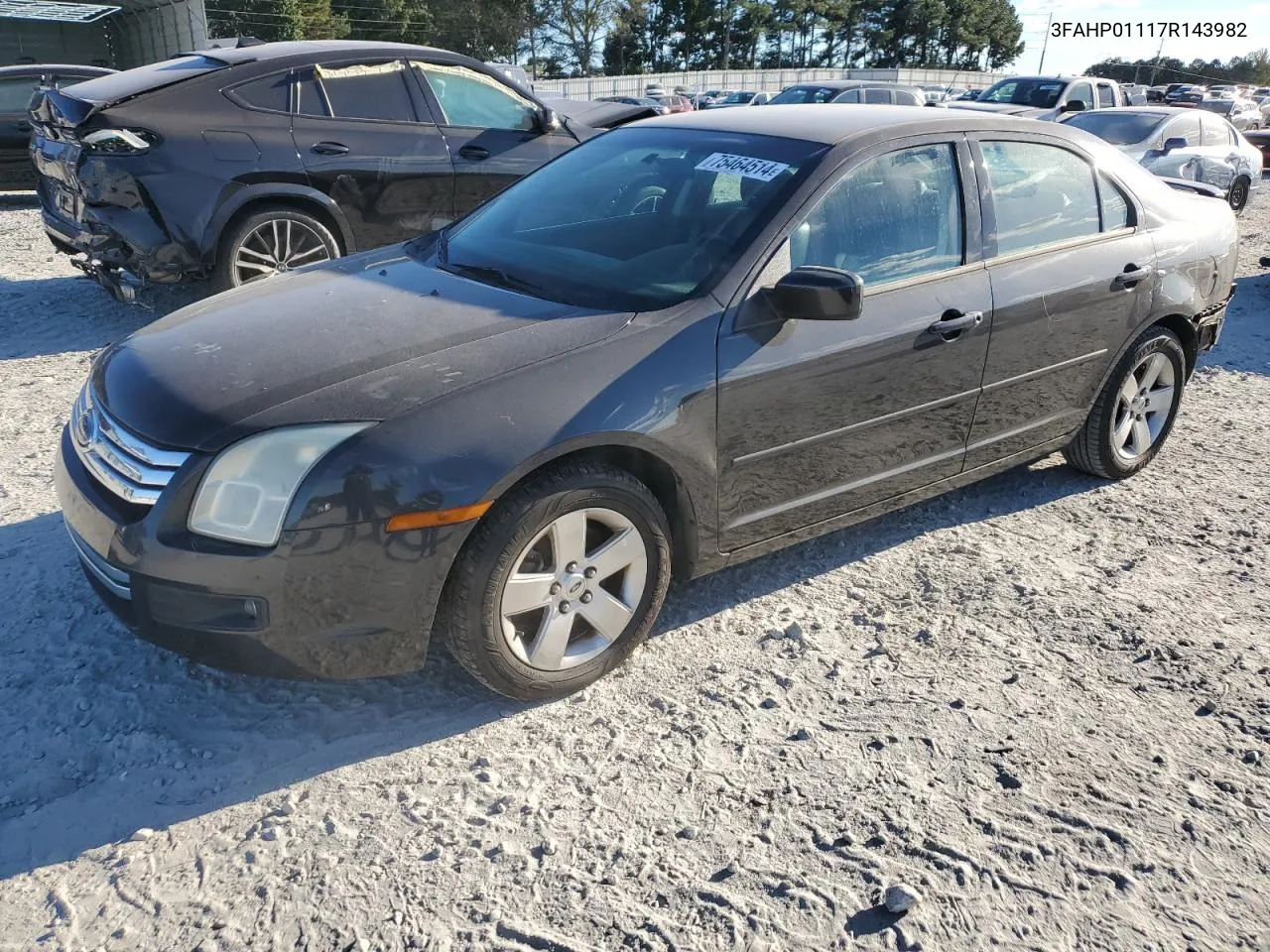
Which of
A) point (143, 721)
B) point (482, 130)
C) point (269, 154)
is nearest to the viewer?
point (143, 721)

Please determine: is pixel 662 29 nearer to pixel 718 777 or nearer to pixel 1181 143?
pixel 1181 143

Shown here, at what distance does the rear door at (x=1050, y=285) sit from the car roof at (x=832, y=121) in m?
0.11

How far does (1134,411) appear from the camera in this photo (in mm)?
4633

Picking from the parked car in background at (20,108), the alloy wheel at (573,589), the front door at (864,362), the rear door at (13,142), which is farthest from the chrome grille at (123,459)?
the rear door at (13,142)

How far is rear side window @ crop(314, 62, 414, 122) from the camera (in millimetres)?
6641

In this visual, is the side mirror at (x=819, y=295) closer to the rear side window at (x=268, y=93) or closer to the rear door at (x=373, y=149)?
the rear door at (x=373, y=149)

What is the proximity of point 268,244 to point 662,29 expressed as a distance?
240ft

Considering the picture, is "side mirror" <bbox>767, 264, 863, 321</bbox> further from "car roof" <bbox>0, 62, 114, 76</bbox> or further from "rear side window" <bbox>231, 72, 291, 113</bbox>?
"car roof" <bbox>0, 62, 114, 76</bbox>

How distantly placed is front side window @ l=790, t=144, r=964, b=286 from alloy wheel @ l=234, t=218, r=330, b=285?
12.7 feet

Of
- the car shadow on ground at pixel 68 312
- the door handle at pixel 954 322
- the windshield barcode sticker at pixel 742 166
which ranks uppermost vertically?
the windshield barcode sticker at pixel 742 166

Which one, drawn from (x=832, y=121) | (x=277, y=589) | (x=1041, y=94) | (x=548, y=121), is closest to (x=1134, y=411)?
(x=832, y=121)

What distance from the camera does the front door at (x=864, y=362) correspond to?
10.4 ft

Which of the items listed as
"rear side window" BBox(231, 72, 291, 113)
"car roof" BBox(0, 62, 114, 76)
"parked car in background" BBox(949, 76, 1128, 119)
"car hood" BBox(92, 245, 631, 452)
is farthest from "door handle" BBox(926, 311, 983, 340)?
"parked car in background" BBox(949, 76, 1128, 119)

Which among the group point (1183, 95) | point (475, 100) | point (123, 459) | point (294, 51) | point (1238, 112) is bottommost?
point (1238, 112)
